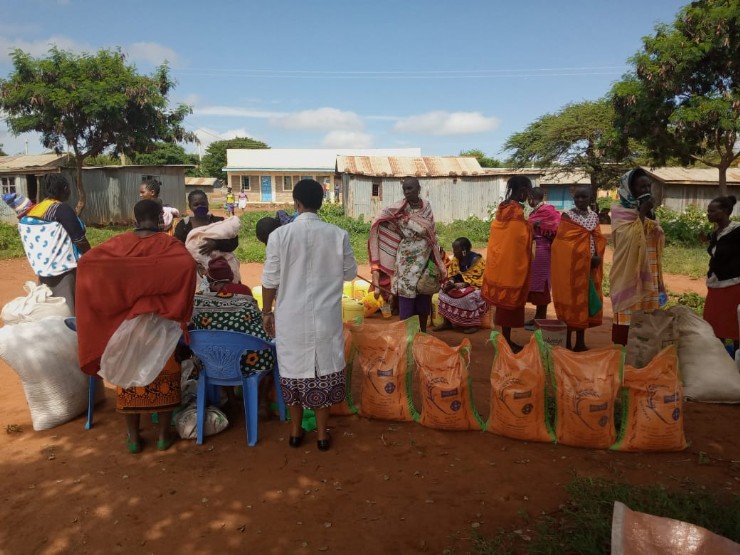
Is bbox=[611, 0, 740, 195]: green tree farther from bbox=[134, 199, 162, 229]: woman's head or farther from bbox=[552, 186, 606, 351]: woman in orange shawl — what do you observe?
bbox=[134, 199, 162, 229]: woman's head

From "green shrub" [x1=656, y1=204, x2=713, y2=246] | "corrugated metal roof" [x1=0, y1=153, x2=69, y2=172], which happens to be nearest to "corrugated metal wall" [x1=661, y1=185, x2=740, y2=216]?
"green shrub" [x1=656, y1=204, x2=713, y2=246]

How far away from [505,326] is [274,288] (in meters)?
2.89

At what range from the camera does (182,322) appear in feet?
10.7

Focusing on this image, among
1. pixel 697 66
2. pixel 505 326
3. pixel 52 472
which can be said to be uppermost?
pixel 697 66

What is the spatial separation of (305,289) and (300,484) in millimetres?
1132

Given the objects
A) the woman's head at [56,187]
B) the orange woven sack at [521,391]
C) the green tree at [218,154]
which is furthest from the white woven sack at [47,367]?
the green tree at [218,154]

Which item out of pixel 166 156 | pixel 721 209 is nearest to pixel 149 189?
pixel 721 209

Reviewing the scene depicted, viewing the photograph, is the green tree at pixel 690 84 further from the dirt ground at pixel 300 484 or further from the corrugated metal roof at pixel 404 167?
the dirt ground at pixel 300 484

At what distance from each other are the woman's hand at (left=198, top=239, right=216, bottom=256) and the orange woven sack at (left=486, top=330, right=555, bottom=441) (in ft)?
7.03

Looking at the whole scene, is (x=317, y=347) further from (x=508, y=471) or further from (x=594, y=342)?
(x=594, y=342)

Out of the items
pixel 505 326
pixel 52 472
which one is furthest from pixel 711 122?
pixel 52 472

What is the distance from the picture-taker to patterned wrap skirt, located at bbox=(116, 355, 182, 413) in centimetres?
334

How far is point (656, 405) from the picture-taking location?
3262 millimetres

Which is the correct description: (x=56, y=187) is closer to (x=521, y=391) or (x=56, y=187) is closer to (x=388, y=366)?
(x=388, y=366)
